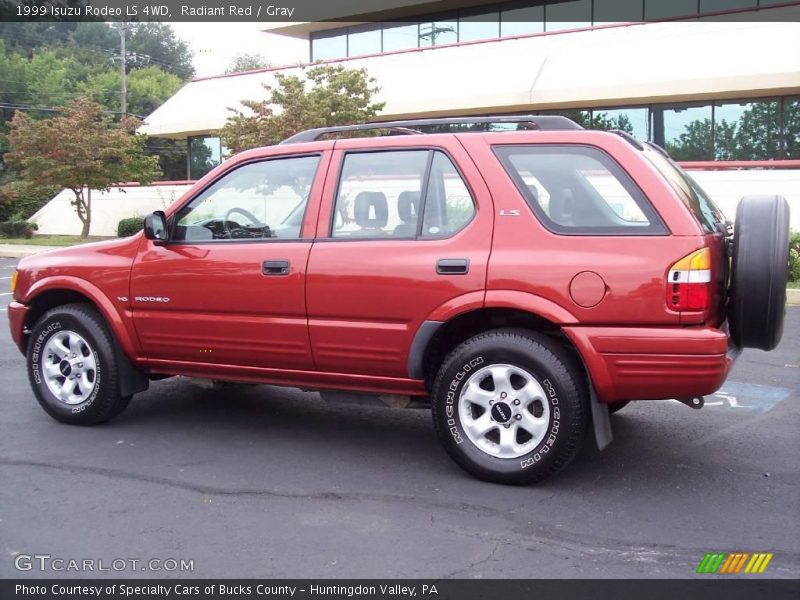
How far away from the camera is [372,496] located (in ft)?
14.3

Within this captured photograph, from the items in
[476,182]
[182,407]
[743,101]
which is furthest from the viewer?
[743,101]

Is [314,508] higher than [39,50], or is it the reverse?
[39,50]

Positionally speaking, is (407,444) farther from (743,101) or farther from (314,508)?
(743,101)

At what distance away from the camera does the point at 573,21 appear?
1048 inches

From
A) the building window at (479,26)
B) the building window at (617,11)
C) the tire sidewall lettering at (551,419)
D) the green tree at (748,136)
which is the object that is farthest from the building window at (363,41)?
the tire sidewall lettering at (551,419)

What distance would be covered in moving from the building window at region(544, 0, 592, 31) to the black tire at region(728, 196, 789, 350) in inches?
927

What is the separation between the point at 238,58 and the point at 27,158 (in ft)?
235

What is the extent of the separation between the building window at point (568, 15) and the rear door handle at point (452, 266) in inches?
933

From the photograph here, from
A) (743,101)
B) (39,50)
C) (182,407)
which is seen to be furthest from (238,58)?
(182,407)

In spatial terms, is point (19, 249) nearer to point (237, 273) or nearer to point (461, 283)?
point (237, 273)

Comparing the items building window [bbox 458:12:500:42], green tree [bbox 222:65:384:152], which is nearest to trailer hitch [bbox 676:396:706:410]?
green tree [bbox 222:65:384:152]

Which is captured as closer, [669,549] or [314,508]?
[669,549]

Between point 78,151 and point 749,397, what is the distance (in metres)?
24.9

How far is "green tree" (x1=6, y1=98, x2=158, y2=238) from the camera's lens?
88.7 feet
